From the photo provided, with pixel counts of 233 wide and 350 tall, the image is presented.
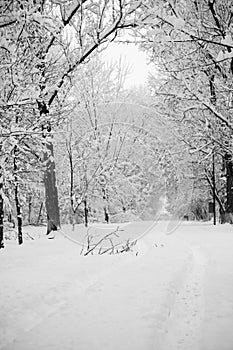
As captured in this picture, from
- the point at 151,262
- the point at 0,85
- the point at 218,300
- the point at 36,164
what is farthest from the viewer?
the point at 36,164

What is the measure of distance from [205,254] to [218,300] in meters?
4.07

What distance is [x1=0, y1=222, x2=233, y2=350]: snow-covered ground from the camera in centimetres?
309

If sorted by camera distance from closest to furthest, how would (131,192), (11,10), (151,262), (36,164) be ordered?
(11,10)
(151,262)
(36,164)
(131,192)

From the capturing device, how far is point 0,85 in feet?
24.6

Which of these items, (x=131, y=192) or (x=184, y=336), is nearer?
(x=184, y=336)

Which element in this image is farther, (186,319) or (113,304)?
(113,304)

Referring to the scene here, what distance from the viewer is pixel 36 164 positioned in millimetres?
10891

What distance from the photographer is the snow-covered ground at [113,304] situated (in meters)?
3.09

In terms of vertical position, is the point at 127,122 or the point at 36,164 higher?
the point at 127,122

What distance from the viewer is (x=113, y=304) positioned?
4000mm

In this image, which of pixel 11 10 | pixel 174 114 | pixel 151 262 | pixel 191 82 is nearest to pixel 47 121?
pixel 11 10

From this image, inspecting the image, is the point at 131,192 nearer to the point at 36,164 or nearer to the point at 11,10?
the point at 36,164

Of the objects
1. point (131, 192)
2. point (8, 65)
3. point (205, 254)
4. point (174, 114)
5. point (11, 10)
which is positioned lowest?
point (205, 254)

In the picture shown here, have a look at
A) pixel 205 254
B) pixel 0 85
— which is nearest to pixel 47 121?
pixel 0 85
